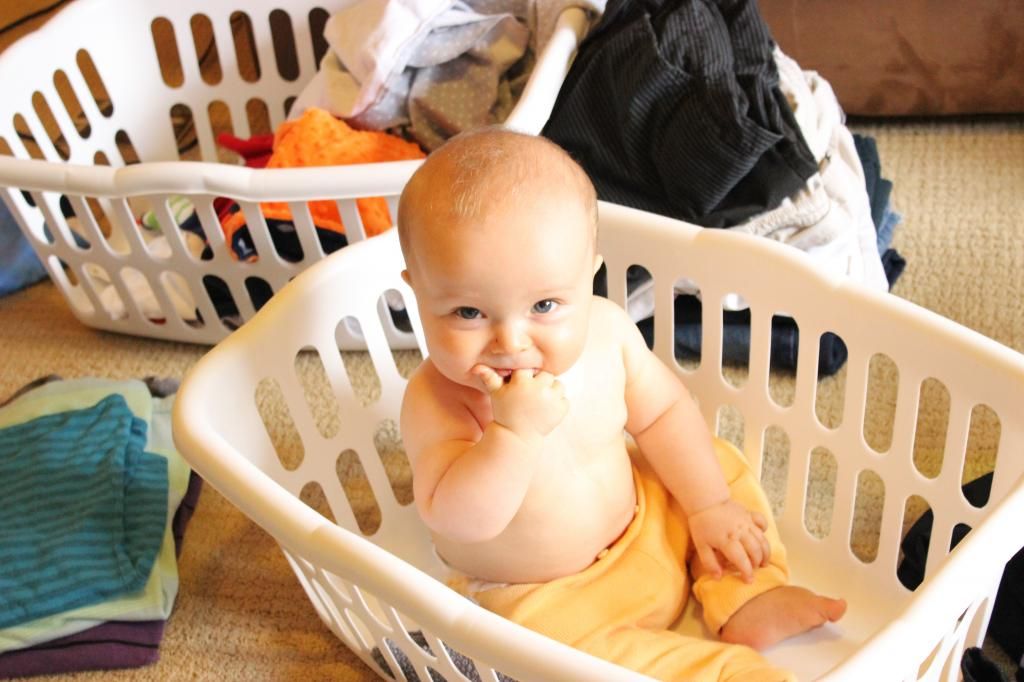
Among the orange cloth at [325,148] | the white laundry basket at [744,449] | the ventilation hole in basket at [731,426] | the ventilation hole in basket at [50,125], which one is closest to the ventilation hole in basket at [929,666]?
the white laundry basket at [744,449]

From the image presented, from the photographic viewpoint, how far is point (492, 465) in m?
0.71

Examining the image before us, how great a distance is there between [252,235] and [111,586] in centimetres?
40

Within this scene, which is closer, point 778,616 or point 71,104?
point 778,616

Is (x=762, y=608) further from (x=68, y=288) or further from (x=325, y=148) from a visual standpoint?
(x=68, y=288)

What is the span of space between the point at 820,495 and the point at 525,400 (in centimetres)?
46

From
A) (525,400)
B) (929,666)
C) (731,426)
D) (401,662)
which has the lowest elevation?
(731,426)

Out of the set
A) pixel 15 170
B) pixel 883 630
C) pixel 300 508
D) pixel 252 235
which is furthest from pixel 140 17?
pixel 883 630

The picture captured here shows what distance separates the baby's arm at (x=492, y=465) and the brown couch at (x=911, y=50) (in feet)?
3.21

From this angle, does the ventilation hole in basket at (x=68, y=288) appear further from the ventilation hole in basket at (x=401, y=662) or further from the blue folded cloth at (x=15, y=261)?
the ventilation hole in basket at (x=401, y=662)

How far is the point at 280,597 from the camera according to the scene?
3.33 feet

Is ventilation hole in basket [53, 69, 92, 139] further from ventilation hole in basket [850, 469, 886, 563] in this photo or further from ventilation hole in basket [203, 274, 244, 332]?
ventilation hole in basket [850, 469, 886, 563]

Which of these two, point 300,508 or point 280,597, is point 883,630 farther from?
point 280,597

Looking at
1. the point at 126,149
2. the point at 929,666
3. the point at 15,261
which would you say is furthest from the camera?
the point at 126,149

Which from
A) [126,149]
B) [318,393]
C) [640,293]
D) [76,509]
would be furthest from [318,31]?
[76,509]
